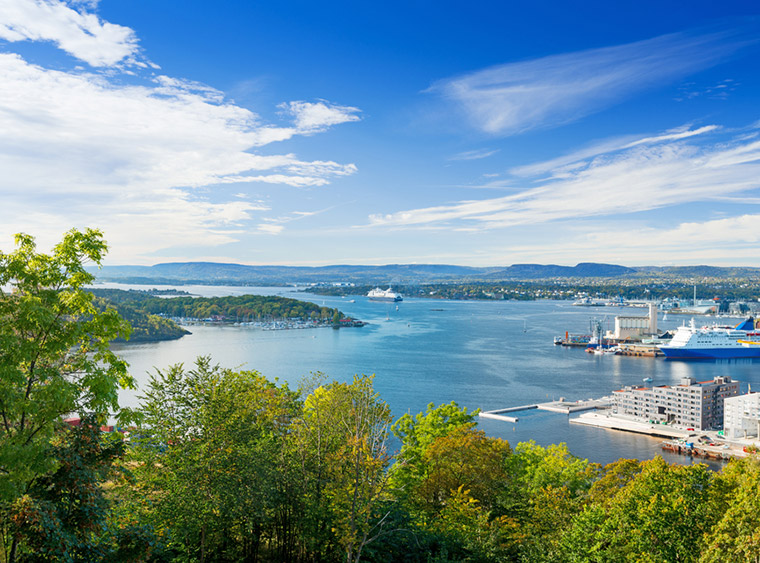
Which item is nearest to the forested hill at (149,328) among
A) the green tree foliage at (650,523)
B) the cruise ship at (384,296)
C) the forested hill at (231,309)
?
the forested hill at (231,309)

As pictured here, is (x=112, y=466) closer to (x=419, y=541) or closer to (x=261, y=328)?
(x=419, y=541)

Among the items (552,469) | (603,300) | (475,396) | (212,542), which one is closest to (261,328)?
(475,396)

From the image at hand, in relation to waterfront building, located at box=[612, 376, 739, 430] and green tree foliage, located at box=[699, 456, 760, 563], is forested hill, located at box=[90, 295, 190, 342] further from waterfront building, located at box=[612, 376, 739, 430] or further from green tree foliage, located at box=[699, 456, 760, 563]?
green tree foliage, located at box=[699, 456, 760, 563]

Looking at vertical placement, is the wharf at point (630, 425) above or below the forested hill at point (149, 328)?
below

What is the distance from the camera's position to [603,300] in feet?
273

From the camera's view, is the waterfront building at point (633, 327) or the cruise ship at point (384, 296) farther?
the cruise ship at point (384, 296)

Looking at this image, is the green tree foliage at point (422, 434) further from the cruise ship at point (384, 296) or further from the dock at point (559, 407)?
the cruise ship at point (384, 296)

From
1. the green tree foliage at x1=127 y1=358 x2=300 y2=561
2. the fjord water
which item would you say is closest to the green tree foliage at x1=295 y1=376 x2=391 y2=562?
the green tree foliage at x1=127 y1=358 x2=300 y2=561

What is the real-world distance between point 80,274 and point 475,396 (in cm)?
1991

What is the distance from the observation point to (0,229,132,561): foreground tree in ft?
7.80

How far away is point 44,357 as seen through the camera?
8.61ft

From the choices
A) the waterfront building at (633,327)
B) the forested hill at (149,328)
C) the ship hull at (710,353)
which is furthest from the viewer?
the waterfront building at (633,327)

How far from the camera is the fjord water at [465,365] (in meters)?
17.8

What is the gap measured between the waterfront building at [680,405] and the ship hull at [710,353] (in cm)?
1614
